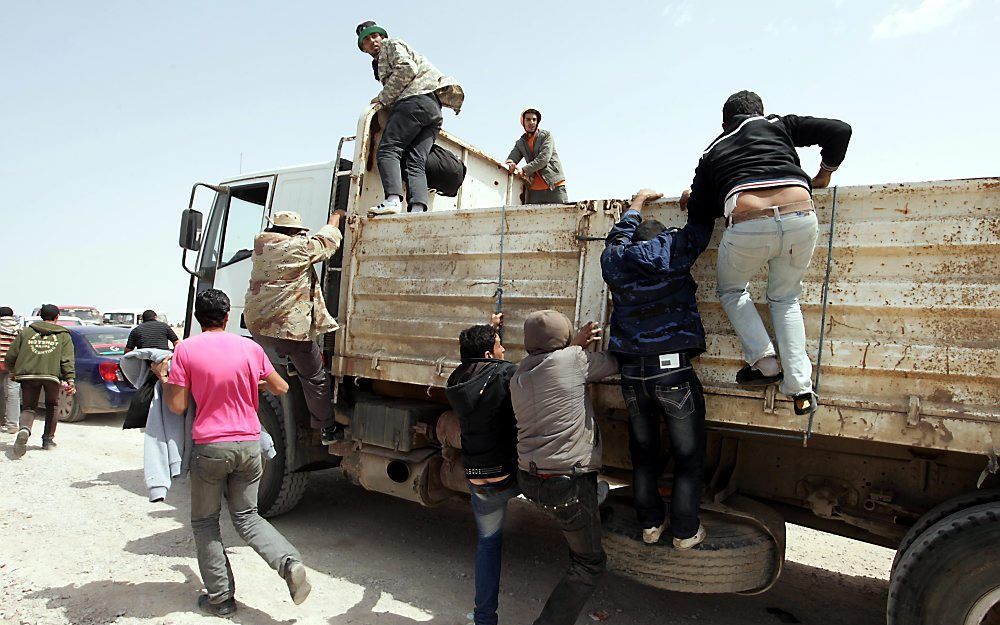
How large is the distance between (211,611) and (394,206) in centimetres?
262

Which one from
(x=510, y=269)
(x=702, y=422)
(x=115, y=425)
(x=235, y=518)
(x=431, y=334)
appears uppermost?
(x=510, y=269)

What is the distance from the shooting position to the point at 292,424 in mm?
4578

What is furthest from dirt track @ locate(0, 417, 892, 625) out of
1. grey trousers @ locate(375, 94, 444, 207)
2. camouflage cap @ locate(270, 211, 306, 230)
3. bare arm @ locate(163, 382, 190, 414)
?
grey trousers @ locate(375, 94, 444, 207)

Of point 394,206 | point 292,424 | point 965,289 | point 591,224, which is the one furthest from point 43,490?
point 965,289

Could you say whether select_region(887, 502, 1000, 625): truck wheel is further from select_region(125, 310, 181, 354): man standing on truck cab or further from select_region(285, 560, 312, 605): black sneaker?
select_region(125, 310, 181, 354): man standing on truck cab

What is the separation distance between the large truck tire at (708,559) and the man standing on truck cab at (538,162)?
3.60 meters

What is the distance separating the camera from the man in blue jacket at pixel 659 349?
286 cm

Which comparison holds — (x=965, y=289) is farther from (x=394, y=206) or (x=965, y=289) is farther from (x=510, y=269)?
(x=394, y=206)

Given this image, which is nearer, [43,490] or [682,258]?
[682,258]

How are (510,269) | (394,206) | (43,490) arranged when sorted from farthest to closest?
1. (43,490)
2. (394,206)
3. (510,269)

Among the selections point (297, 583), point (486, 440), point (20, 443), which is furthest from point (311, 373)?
point (20, 443)

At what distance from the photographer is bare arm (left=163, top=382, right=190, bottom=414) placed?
3.28 meters

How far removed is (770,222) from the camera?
2.60 meters

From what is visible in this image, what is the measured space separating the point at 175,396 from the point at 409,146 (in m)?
2.33
